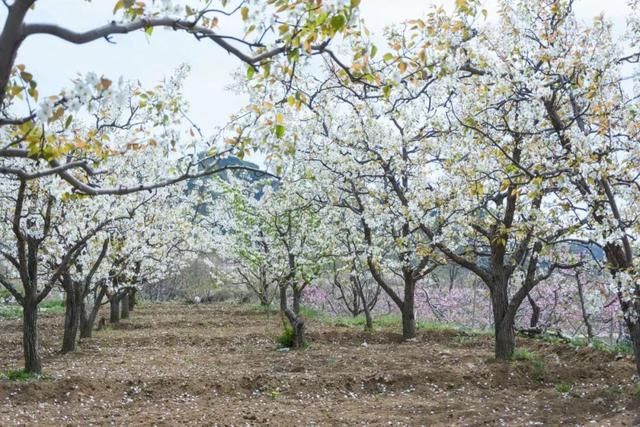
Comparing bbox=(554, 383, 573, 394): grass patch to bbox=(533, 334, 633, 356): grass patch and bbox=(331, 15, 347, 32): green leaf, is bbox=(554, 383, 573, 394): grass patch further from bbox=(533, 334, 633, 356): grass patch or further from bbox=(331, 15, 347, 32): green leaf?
bbox=(331, 15, 347, 32): green leaf

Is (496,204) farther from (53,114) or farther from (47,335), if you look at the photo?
(47,335)

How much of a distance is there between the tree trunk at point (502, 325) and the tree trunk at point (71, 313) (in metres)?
7.87

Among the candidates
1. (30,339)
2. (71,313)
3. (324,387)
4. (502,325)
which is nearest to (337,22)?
(324,387)

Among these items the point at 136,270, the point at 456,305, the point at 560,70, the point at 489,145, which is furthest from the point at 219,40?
the point at 456,305

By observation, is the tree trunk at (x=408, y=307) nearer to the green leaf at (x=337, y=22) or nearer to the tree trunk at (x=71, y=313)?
the tree trunk at (x=71, y=313)

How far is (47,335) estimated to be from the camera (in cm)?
1471

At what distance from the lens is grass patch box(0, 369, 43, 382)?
8500 millimetres

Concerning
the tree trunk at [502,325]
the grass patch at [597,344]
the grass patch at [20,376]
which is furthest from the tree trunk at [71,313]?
the grass patch at [597,344]

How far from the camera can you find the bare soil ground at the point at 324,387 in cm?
705

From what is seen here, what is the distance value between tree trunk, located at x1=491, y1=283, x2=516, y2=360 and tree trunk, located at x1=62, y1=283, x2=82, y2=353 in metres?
7.87

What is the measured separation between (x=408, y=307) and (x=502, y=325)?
3.40m

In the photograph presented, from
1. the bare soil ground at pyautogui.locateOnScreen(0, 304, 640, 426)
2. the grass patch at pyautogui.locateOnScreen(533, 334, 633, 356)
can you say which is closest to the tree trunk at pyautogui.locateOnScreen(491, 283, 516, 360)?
the bare soil ground at pyautogui.locateOnScreen(0, 304, 640, 426)

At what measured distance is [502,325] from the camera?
10.0 m

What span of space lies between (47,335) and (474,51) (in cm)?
1261
